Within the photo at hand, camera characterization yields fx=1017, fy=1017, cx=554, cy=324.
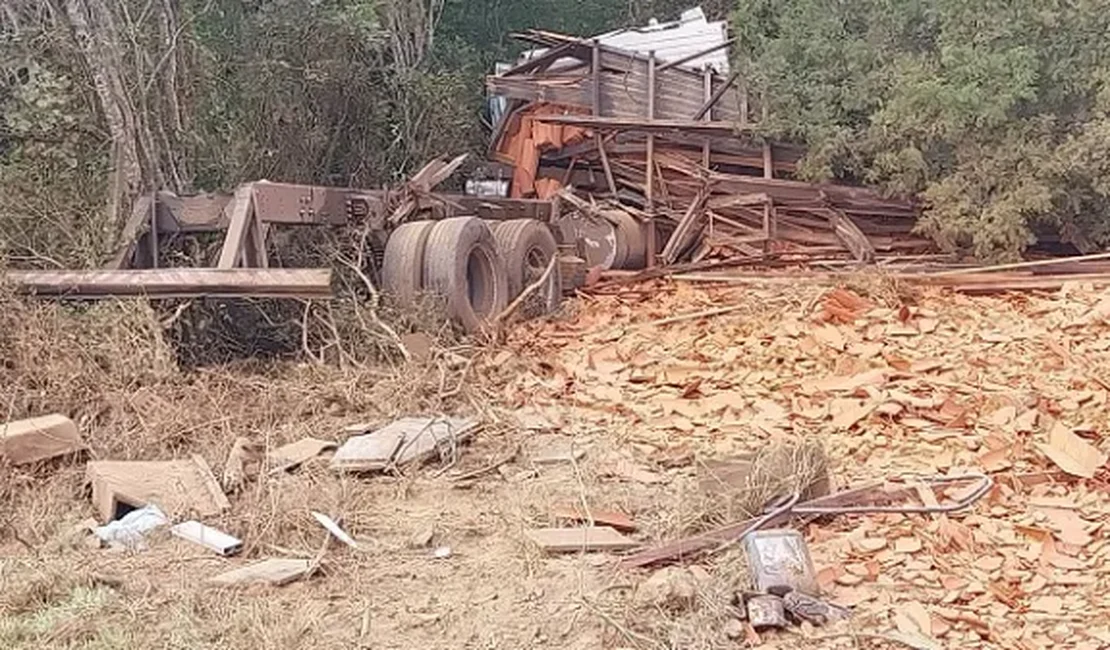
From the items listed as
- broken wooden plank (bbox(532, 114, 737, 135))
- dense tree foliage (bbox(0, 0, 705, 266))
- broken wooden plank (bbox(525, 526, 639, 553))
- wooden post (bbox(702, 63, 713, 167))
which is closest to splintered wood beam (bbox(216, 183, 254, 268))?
dense tree foliage (bbox(0, 0, 705, 266))

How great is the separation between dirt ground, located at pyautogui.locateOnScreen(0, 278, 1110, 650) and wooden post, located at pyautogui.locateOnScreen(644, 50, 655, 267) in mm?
4160

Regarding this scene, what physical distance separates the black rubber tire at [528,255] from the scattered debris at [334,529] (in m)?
3.80

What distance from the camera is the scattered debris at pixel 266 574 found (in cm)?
332

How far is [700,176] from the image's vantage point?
11.4 meters

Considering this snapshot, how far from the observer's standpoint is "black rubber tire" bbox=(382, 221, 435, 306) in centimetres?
657

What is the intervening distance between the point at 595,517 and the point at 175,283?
8.82 ft

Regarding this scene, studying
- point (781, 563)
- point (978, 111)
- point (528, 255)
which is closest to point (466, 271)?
point (528, 255)

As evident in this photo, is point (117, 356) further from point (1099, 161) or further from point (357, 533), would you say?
point (1099, 161)

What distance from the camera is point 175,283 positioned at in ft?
17.1

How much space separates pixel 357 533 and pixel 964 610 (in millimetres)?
2122

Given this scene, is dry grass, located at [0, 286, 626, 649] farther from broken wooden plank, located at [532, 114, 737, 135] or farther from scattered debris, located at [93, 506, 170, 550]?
broken wooden plank, located at [532, 114, 737, 135]

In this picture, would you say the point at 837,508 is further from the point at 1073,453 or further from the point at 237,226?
the point at 237,226

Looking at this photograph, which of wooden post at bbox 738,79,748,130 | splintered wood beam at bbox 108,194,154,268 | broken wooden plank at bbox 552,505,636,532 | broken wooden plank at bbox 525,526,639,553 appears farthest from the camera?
wooden post at bbox 738,79,748,130

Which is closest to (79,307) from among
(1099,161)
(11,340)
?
(11,340)
